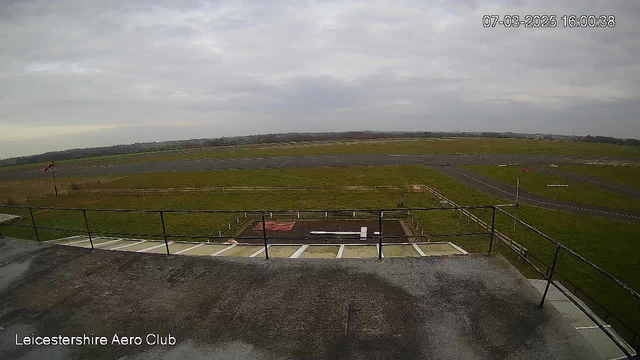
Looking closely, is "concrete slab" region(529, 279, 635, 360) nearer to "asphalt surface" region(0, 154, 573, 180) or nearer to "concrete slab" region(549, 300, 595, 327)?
"concrete slab" region(549, 300, 595, 327)

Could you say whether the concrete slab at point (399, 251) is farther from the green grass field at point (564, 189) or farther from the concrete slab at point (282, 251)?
the green grass field at point (564, 189)

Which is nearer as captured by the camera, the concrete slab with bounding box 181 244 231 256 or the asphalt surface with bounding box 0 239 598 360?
the asphalt surface with bounding box 0 239 598 360

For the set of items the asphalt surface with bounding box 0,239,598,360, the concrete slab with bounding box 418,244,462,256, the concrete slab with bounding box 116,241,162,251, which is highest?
the asphalt surface with bounding box 0,239,598,360

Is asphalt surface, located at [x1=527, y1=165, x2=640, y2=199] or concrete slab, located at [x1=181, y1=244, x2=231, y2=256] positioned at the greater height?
concrete slab, located at [x1=181, y1=244, x2=231, y2=256]

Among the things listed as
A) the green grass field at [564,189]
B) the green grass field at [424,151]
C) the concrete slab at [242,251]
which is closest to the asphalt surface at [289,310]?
the concrete slab at [242,251]

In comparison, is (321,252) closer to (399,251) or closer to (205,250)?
(399,251)

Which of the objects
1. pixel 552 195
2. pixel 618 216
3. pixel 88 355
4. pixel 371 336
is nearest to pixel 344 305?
pixel 371 336

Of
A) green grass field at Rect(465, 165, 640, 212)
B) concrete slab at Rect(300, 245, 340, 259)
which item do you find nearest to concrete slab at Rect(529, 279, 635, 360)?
concrete slab at Rect(300, 245, 340, 259)
